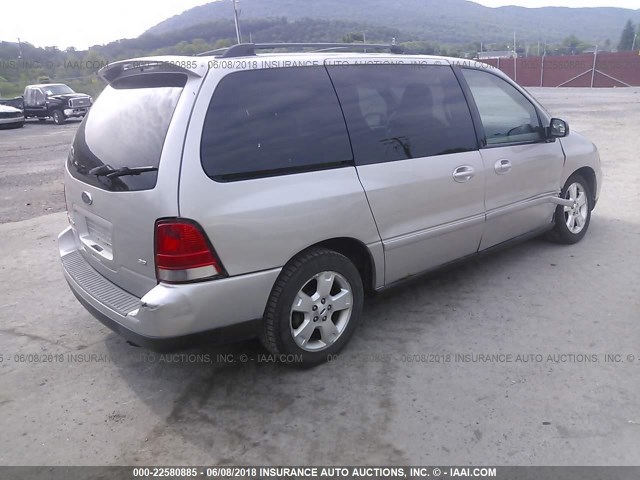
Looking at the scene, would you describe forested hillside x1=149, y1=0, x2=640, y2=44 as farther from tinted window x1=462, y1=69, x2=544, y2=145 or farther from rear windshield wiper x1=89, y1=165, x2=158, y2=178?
rear windshield wiper x1=89, y1=165, x2=158, y2=178

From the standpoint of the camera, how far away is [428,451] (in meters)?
2.58

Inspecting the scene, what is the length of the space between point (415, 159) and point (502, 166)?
0.94m

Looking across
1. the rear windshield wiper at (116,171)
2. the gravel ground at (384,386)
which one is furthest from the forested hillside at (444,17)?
the rear windshield wiper at (116,171)

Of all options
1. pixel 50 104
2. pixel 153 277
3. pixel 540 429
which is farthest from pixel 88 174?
pixel 50 104

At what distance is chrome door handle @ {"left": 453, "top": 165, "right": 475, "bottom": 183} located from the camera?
378cm

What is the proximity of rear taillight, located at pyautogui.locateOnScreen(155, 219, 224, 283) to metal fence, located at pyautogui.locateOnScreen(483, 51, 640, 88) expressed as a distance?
3546 centimetres

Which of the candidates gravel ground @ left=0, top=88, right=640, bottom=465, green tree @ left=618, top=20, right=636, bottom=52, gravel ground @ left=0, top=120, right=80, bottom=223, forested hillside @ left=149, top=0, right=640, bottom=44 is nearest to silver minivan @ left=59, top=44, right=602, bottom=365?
gravel ground @ left=0, top=88, right=640, bottom=465

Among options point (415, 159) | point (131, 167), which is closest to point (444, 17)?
point (415, 159)

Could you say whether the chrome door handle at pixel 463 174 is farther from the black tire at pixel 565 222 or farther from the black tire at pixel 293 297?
the black tire at pixel 565 222

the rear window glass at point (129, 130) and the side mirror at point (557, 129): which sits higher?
the rear window glass at point (129, 130)

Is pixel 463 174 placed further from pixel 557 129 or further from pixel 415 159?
pixel 557 129

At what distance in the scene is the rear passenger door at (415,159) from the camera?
3.36 meters

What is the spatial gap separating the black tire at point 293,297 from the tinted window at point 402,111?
25.4 inches

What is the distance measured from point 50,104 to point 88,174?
2250 cm
